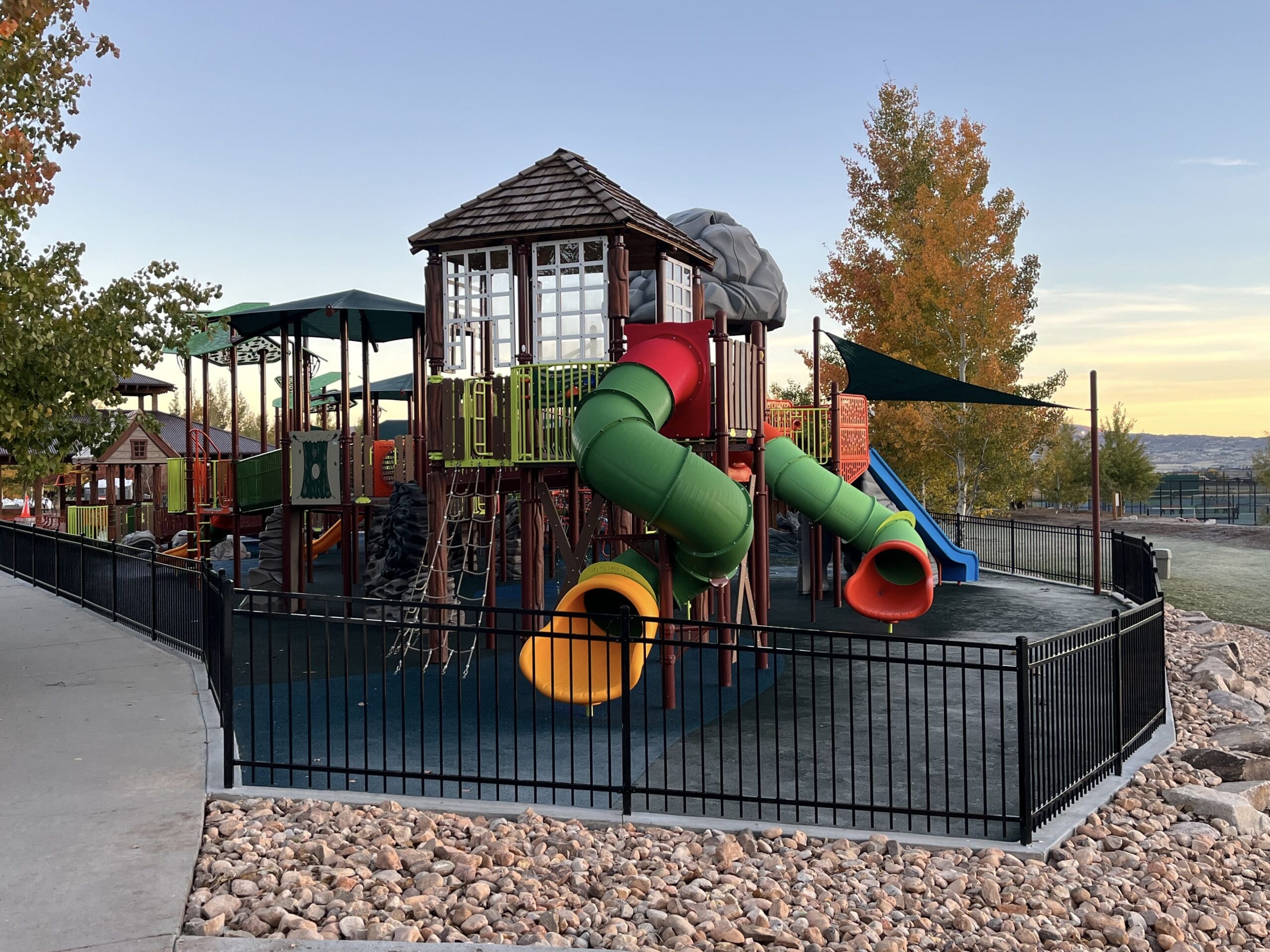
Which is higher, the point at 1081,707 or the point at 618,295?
the point at 618,295

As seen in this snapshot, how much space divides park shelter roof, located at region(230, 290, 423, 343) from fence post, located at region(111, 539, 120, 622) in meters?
4.83

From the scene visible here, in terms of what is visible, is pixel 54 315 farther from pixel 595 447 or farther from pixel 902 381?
pixel 902 381

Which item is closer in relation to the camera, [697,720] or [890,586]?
[697,720]

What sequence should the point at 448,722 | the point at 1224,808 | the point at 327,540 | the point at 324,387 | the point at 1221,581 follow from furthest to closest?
1. the point at 324,387
2. the point at 327,540
3. the point at 1221,581
4. the point at 448,722
5. the point at 1224,808

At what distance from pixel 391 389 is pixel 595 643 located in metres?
28.0

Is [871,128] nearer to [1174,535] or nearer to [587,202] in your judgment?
[1174,535]

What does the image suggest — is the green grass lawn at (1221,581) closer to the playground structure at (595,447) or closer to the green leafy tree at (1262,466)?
the playground structure at (595,447)

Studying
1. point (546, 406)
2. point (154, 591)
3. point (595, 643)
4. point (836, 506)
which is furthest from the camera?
point (836, 506)

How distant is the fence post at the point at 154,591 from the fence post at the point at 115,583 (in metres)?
1.49

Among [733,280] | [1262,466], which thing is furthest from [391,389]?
[1262,466]

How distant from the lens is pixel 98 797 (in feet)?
24.6

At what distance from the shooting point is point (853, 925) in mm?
5742

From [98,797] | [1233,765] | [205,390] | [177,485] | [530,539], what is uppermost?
[205,390]

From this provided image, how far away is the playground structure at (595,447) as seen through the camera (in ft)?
35.7
